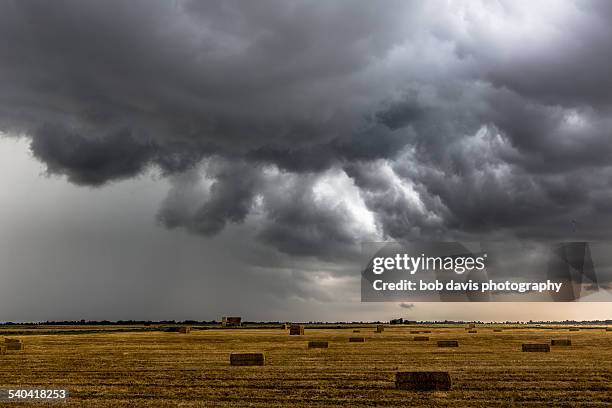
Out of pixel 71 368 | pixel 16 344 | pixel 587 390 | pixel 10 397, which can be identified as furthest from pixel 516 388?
pixel 16 344

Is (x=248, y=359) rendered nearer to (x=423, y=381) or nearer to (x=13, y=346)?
(x=423, y=381)

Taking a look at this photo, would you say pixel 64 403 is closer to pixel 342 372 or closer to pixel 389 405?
pixel 389 405

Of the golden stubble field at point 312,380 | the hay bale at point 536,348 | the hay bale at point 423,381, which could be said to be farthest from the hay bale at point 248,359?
the hay bale at point 536,348

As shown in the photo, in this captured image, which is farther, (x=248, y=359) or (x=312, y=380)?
(x=248, y=359)

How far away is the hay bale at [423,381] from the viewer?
21.7 meters

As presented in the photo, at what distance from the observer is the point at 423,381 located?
71.6 ft

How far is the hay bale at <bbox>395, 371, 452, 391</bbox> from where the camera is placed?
21703 mm

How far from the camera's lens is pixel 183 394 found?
20734mm

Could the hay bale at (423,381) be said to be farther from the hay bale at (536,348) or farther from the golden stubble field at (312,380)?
the hay bale at (536,348)

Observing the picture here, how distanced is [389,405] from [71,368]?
1767cm

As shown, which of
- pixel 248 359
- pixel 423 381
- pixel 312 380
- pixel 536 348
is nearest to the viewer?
pixel 423 381

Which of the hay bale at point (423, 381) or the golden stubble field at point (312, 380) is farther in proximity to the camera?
the hay bale at point (423, 381)

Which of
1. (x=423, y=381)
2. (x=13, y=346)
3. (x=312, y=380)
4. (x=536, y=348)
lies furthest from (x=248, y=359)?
(x=13, y=346)

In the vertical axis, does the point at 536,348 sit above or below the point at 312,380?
below
